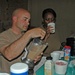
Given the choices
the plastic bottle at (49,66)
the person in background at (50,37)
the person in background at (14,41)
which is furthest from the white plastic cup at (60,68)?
the person in background at (50,37)

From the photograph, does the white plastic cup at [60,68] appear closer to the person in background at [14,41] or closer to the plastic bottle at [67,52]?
the person in background at [14,41]

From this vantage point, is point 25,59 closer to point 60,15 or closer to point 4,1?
point 4,1

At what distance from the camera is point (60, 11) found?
3.52 m

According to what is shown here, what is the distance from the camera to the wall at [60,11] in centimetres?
348

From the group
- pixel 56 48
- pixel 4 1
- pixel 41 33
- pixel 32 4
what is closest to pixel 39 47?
pixel 41 33

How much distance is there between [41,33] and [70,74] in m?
0.62

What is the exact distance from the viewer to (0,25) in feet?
8.13

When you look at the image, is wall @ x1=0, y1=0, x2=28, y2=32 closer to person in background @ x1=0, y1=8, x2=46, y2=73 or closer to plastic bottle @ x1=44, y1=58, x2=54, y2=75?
person in background @ x1=0, y1=8, x2=46, y2=73

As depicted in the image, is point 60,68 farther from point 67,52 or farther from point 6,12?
point 6,12

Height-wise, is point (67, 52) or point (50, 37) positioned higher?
point (50, 37)

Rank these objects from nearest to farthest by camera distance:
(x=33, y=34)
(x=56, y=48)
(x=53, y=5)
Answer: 1. (x=33, y=34)
2. (x=56, y=48)
3. (x=53, y=5)

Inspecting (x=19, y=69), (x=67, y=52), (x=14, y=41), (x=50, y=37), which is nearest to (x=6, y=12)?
(x=50, y=37)

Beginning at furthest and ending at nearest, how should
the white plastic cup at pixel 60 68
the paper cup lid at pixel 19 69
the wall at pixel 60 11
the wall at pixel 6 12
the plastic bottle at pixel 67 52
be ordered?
the wall at pixel 60 11, the wall at pixel 6 12, the plastic bottle at pixel 67 52, the white plastic cup at pixel 60 68, the paper cup lid at pixel 19 69

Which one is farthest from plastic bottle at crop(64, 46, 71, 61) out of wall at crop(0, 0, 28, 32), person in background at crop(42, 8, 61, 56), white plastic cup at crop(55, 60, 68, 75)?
wall at crop(0, 0, 28, 32)
